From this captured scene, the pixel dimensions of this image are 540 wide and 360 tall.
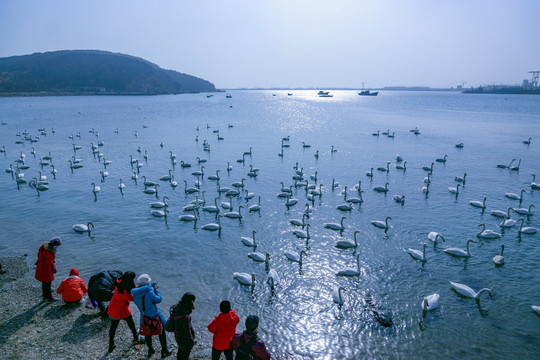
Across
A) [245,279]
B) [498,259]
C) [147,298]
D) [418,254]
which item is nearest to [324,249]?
Result: [418,254]

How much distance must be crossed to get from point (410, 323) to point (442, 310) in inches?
78.1

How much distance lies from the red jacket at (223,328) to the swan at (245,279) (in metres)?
6.86

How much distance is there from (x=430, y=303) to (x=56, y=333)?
48.0ft

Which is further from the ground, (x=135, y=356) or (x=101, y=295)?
(x=101, y=295)

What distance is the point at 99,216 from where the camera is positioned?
2538cm

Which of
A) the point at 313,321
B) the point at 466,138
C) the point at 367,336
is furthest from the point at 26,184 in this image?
the point at 466,138

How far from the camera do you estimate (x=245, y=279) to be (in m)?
16.1

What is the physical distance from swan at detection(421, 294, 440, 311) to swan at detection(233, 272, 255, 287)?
24.8 ft

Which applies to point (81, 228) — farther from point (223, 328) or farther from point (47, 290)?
point (223, 328)

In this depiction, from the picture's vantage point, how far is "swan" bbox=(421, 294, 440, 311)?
47.7 ft

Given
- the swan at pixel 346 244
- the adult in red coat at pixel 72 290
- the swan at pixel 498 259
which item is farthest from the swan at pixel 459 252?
the adult in red coat at pixel 72 290

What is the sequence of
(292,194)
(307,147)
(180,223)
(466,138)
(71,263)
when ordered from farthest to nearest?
(466,138) < (307,147) < (292,194) < (180,223) < (71,263)

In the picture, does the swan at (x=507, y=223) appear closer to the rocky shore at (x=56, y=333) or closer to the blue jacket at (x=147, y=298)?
the rocky shore at (x=56, y=333)

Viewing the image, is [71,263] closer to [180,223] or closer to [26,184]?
[180,223]
